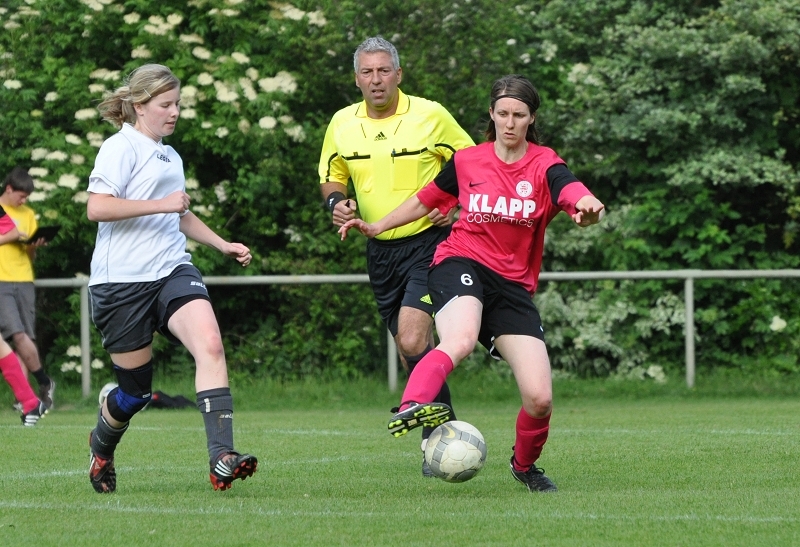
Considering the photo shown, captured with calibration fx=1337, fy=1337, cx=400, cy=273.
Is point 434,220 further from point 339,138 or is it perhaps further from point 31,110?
point 31,110

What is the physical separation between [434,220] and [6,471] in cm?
274

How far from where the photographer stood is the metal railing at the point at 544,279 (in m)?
13.3

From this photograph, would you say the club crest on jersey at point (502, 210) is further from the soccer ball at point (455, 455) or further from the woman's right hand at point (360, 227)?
the soccer ball at point (455, 455)

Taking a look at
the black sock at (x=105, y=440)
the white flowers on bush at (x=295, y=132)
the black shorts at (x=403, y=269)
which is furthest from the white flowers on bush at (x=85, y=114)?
the black sock at (x=105, y=440)

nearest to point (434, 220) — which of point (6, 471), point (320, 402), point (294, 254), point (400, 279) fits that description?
point (400, 279)

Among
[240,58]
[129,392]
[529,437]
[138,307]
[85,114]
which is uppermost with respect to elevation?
[240,58]

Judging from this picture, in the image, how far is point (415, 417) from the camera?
5461 mm

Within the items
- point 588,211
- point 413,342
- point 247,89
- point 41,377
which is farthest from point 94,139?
point 588,211

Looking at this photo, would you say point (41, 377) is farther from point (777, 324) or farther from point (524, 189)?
point (524, 189)

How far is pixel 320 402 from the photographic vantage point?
13227 millimetres

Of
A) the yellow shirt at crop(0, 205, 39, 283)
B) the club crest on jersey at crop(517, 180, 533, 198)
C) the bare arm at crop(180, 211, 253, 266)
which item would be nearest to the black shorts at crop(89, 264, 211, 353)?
the bare arm at crop(180, 211, 253, 266)

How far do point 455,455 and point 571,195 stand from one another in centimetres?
127

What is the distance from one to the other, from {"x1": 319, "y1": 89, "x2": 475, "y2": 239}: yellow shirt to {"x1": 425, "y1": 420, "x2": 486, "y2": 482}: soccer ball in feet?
6.66

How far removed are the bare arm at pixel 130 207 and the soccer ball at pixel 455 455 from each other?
1.55 metres
